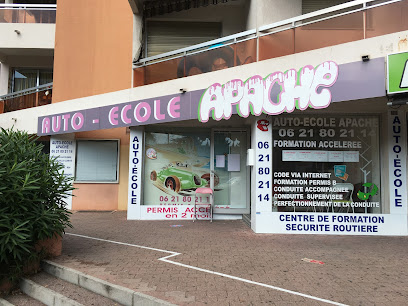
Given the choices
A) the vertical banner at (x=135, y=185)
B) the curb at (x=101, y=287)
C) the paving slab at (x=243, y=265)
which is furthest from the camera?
the vertical banner at (x=135, y=185)

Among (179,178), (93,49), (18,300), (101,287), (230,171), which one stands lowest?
(18,300)

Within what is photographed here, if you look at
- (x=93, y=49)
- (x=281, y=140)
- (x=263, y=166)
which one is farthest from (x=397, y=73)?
(x=93, y=49)

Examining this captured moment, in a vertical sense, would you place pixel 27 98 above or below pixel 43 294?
above

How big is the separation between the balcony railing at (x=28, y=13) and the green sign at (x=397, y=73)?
13.2 m

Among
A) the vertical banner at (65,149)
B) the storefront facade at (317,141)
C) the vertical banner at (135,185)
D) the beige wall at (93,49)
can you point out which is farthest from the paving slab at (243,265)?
the beige wall at (93,49)

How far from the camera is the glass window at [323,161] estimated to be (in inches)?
306

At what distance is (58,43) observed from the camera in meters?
12.8

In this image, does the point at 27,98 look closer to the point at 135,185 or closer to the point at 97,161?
the point at 97,161

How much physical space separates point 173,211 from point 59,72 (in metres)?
7.48

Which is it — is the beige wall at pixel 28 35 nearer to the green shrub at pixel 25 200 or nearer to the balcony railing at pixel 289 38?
the balcony railing at pixel 289 38

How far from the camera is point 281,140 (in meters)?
7.84

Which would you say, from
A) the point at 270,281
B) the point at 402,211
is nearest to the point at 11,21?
the point at 270,281

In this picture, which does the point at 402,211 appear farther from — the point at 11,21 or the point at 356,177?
the point at 11,21

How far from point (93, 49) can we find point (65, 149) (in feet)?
13.3
